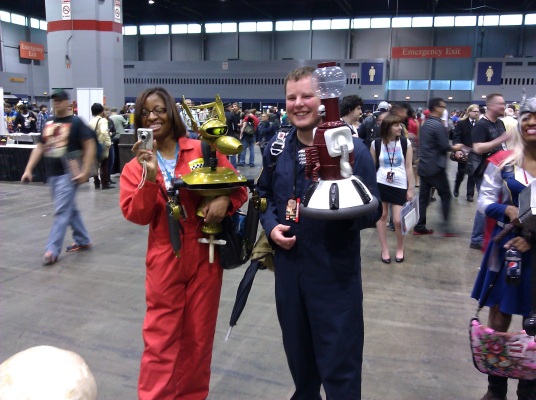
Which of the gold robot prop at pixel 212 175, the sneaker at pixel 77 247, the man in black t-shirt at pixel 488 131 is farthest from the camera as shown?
the man in black t-shirt at pixel 488 131

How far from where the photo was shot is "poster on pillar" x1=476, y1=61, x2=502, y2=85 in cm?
2967

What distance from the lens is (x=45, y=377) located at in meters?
0.78

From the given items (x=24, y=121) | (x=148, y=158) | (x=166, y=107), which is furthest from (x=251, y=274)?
(x=24, y=121)

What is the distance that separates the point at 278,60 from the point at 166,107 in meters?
32.8

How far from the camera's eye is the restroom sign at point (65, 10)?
14273 millimetres

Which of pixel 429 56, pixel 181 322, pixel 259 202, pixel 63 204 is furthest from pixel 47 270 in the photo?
pixel 429 56

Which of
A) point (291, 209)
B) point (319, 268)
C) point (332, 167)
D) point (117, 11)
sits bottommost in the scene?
point (319, 268)

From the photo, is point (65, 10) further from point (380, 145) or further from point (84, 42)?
point (380, 145)

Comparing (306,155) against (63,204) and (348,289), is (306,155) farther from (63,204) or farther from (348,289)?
(63,204)

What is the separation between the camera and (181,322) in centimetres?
225

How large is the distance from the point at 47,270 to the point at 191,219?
327 centimetres

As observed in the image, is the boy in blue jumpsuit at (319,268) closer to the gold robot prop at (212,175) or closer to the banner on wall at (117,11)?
the gold robot prop at (212,175)

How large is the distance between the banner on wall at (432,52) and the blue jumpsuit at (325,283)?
105ft

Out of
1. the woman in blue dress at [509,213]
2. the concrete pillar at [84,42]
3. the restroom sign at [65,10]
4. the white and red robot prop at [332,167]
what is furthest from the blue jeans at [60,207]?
the restroom sign at [65,10]
